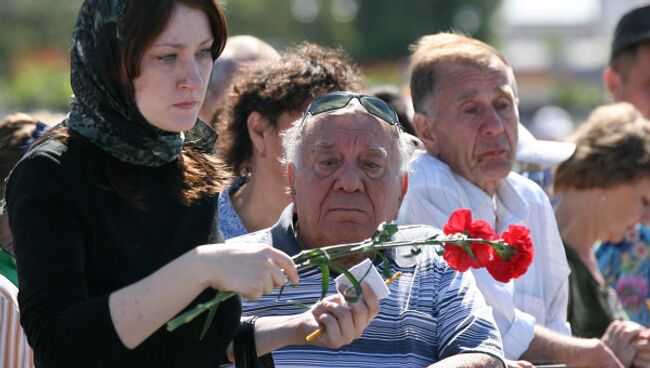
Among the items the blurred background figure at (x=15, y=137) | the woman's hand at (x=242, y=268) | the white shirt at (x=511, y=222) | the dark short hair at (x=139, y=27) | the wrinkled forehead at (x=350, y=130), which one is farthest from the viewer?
the blurred background figure at (x=15, y=137)

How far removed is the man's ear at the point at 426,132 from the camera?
4809 mm

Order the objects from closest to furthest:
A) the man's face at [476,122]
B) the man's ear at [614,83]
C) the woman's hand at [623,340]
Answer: the man's face at [476,122]
the woman's hand at [623,340]
the man's ear at [614,83]

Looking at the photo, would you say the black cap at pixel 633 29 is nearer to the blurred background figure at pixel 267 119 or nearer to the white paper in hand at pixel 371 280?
the blurred background figure at pixel 267 119

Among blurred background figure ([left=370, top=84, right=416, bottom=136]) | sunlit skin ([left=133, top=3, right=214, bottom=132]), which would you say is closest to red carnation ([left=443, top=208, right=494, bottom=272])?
sunlit skin ([left=133, top=3, right=214, bottom=132])

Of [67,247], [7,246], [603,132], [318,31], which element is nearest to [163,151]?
[67,247]

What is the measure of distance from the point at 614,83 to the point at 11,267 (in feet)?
14.6

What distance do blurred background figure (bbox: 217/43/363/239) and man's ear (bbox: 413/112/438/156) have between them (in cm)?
27

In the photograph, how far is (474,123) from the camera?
15.5 ft

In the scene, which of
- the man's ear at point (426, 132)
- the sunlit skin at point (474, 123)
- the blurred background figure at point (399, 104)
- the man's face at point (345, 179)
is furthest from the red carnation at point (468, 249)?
the blurred background figure at point (399, 104)

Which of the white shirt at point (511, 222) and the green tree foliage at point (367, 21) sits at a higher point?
the white shirt at point (511, 222)

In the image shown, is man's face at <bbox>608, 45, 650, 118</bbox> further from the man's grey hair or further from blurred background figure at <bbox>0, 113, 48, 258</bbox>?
blurred background figure at <bbox>0, 113, 48, 258</bbox>

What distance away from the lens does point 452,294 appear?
367 centimetres

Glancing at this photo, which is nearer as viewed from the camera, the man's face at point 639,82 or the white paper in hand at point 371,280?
the white paper in hand at point 371,280

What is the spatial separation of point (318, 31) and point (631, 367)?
73.3m
